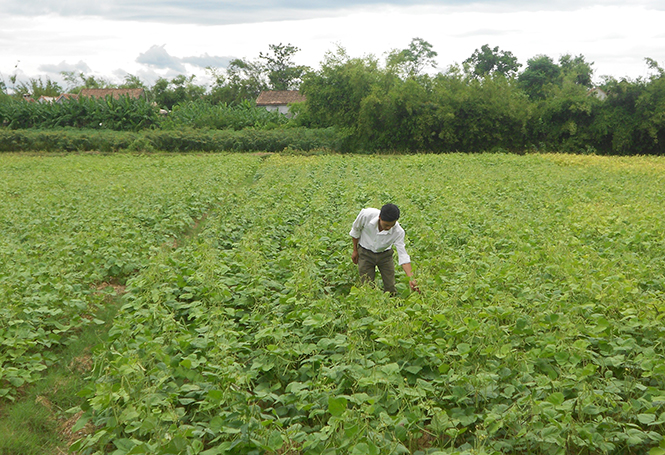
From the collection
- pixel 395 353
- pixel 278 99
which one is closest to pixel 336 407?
pixel 395 353

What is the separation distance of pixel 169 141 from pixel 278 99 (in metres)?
27.0

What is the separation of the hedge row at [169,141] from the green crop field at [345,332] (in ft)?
66.6

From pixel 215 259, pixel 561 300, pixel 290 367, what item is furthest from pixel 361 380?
pixel 215 259

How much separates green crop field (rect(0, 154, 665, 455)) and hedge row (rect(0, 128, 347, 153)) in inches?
800

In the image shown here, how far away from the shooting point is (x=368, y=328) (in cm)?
461

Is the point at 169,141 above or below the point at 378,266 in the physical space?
below

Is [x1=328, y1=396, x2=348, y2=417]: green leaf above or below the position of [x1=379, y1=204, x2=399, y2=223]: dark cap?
below

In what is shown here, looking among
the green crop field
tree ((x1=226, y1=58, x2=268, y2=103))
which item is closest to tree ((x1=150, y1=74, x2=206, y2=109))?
tree ((x1=226, y1=58, x2=268, y2=103))

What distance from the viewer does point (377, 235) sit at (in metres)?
5.52

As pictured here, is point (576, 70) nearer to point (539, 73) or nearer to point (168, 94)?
point (539, 73)

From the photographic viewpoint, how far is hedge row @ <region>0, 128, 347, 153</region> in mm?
29047

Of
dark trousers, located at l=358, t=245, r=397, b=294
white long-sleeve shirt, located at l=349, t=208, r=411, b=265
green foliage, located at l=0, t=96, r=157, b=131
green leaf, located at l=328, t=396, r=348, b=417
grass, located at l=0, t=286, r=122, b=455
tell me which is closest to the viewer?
green leaf, located at l=328, t=396, r=348, b=417

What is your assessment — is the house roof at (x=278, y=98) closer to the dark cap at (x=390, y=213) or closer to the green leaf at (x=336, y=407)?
the dark cap at (x=390, y=213)

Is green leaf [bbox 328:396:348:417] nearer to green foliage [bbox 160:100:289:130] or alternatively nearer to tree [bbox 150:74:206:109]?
green foliage [bbox 160:100:289:130]
